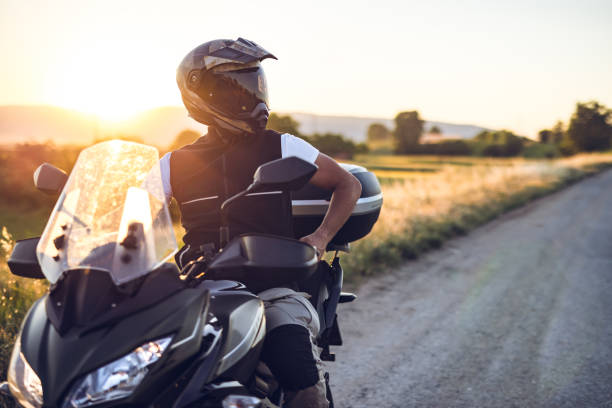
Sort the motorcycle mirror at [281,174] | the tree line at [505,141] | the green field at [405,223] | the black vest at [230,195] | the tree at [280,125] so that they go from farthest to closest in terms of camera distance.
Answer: the tree line at [505,141] → the green field at [405,223] → the tree at [280,125] → the black vest at [230,195] → the motorcycle mirror at [281,174]

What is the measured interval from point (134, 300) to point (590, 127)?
104710 mm

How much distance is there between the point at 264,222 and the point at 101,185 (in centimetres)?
69

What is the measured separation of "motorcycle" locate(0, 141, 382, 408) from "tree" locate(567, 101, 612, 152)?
10049cm

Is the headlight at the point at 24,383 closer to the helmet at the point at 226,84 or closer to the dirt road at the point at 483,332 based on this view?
the helmet at the point at 226,84

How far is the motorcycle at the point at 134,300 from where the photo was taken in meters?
1.29

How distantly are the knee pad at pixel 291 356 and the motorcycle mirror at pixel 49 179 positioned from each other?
0.99 m

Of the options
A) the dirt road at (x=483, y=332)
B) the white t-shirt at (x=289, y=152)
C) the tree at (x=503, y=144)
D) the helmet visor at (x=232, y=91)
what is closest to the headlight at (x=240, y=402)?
the white t-shirt at (x=289, y=152)

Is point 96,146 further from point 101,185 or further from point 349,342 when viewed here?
point 349,342

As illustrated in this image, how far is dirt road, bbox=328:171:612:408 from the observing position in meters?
3.70

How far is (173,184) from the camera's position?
2191 mm

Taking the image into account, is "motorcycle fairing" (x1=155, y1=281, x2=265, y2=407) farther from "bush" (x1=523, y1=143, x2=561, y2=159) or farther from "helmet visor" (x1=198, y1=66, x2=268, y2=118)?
"bush" (x1=523, y1=143, x2=561, y2=159)

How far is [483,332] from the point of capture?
4.89 metres

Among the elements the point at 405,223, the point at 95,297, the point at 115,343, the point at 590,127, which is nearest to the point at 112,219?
the point at 95,297

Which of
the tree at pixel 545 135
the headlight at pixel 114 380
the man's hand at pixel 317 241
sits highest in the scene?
the tree at pixel 545 135
